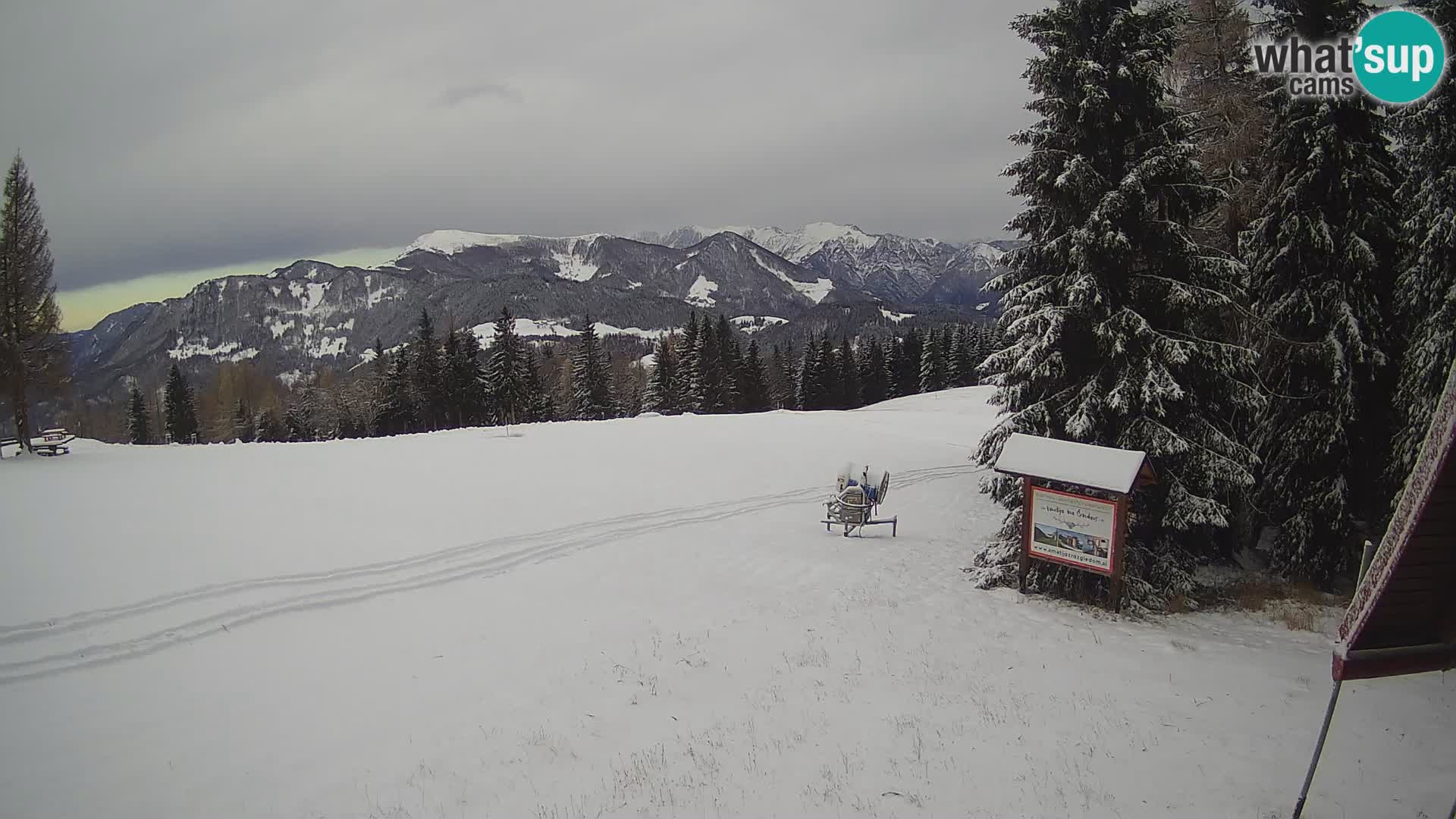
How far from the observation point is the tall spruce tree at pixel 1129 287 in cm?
1188

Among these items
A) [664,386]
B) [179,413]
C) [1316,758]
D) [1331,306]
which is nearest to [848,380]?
[664,386]

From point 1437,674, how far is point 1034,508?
5.74 metres

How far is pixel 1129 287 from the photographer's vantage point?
12.5 meters

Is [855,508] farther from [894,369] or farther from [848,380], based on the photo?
[894,369]

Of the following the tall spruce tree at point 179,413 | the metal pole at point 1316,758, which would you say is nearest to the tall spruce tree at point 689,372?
the tall spruce tree at point 179,413

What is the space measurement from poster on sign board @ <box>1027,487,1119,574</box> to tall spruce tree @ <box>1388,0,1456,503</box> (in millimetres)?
5223

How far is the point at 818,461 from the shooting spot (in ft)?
98.1

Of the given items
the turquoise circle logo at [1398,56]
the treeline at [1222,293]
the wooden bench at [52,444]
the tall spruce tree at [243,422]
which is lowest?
the tall spruce tree at [243,422]

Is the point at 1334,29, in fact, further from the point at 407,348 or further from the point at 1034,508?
the point at 407,348

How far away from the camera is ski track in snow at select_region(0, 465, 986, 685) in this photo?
9711 mm

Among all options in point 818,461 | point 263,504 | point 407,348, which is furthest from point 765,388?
point 263,504

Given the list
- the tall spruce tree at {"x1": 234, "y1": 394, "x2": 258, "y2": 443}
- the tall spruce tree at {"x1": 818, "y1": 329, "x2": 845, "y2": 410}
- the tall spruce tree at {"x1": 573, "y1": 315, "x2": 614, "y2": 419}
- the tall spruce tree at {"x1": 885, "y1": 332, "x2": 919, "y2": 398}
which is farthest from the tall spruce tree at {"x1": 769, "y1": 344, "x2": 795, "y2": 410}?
the tall spruce tree at {"x1": 234, "y1": 394, "x2": 258, "y2": 443}

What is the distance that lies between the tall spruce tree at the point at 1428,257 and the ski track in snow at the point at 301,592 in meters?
15.9

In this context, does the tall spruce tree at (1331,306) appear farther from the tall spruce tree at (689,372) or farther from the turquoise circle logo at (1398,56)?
the tall spruce tree at (689,372)
